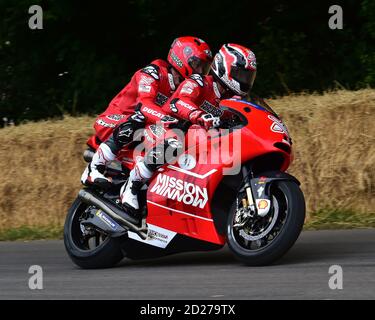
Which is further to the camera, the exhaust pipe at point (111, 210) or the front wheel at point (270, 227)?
the exhaust pipe at point (111, 210)

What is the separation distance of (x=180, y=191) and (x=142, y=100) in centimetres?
93

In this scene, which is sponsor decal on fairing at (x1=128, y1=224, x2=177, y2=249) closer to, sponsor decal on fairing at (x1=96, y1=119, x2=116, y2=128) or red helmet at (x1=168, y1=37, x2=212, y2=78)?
sponsor decal on fairing at (x1=96, y1=119, x2=116, y2=128)

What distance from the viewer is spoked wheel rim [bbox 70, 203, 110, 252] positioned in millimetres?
8500

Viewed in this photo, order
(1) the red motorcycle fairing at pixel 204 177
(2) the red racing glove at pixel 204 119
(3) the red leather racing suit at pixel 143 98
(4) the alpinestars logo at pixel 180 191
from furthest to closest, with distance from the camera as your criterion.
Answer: (3) the red leather racing suit at pixel 143 98 < (4) the alpinestars logo at pixel 180 191 < (2) the red racing glove at pixel 204 119 < (1) the red motorcycle fairing at pixel 204 177

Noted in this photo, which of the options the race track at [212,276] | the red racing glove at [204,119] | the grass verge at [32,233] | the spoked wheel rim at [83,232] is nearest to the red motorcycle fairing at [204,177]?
the red racing glove at [204,119]

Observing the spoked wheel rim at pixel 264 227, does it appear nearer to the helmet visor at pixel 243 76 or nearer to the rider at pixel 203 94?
the rider at pixel 203 94

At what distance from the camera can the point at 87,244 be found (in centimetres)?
860

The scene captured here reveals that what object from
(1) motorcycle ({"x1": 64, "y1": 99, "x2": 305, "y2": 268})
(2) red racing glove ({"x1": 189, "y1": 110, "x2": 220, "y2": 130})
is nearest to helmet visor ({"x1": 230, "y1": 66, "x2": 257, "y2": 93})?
(1) motorcycle ({"x1": 64, "y1": 99, "x2": 305, "y2": 268})

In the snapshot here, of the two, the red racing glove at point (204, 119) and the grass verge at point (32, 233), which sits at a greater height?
the red racing glove at point (204, 119)

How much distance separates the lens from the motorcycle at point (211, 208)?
734 cm

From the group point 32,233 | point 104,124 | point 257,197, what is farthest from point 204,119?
point 32,233

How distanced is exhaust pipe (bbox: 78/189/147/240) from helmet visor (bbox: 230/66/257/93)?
146 cm
